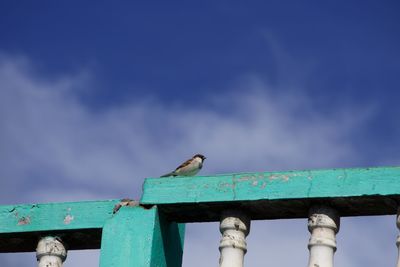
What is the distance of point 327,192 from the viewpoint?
7.68m

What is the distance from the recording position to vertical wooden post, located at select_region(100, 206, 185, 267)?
25.7 ft

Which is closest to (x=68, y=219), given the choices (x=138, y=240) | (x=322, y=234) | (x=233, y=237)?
(x=138, y=240)

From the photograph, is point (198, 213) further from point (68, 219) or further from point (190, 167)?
point (190, 167)

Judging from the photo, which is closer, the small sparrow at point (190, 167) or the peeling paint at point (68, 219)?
the peeling paint at point (68, 219)

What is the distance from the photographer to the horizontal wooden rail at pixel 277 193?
765 centimetres

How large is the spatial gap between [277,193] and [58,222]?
1.56 metres

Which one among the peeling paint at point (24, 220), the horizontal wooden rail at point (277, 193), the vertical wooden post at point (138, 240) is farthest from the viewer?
the peeling paint at point (24, 220)

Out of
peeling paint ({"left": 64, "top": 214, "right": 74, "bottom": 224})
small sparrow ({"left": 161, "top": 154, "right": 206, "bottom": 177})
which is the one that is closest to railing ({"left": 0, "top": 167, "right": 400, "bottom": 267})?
peeling paint ({"left": 64, "top": 214, "right": 74, "bottom": 224})

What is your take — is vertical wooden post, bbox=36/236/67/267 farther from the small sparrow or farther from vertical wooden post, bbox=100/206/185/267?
the small sparrow

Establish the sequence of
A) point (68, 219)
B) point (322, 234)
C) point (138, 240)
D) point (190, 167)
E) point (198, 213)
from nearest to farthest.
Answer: point (322, 234) → point (138, 240) → point (198, 213) → point (68, 219) → point (190, 167)

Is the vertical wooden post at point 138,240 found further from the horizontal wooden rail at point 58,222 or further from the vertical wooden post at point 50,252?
the vertical wooden post at point 50,252

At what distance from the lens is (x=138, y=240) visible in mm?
7922

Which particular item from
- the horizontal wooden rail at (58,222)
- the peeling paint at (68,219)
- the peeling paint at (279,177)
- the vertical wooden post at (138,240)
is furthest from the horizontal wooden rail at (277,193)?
the peeling paint at (68,219)

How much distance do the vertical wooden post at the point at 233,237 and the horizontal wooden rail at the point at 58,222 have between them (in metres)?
0.84
